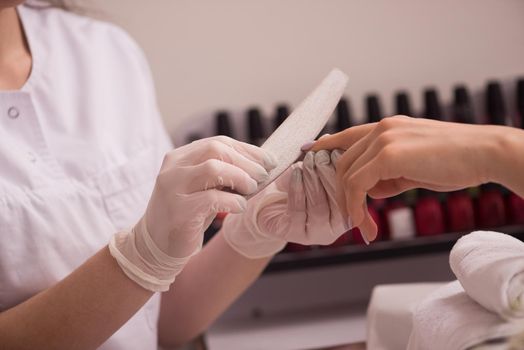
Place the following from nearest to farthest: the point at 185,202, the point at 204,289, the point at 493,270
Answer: the point at 493,270, the point at 185,202, the point at 204,289

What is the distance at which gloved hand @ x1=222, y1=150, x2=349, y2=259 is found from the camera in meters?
0.86

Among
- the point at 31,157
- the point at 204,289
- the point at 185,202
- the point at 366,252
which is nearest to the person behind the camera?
the point at 185,202

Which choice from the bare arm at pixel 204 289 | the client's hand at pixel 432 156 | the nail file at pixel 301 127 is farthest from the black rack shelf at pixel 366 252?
the client's hand at pixel 432 156

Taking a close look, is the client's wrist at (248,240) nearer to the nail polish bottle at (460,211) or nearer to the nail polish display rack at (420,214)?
the nail polish display rack at (420,214)

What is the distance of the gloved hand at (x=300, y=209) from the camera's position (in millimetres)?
856

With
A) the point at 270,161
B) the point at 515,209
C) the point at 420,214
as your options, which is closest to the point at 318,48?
the point at 420,214

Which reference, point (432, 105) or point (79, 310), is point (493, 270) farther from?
point (432, 105)

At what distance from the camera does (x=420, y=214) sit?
4.75 ft

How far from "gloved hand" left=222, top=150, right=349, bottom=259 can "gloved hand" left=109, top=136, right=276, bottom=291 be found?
0.08 metres

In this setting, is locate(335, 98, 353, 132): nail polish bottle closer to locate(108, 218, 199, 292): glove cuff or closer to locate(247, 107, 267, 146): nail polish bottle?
locate(247, 107, 267, 146): nail polish bottle

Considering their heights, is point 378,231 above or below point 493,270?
below

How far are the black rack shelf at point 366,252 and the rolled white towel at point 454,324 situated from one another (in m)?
0.60

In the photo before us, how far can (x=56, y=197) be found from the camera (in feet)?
3.29

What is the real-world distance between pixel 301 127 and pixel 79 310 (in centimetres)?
36
